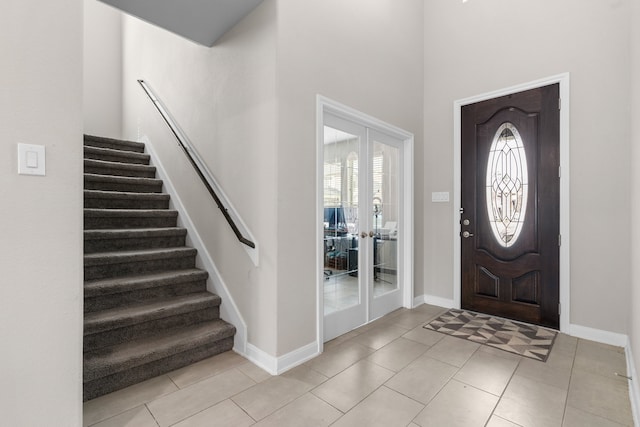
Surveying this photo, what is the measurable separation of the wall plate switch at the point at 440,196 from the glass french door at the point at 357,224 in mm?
580

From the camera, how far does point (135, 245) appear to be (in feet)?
9.74

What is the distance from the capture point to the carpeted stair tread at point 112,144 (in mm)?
3988

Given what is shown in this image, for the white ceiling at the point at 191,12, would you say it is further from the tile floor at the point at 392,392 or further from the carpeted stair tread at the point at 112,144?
the tile floor at the point at 392,392

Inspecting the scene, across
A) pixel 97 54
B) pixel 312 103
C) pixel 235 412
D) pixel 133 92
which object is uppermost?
pixel 97 54

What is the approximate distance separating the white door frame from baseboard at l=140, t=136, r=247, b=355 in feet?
2.11

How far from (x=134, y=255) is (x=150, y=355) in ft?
3.12

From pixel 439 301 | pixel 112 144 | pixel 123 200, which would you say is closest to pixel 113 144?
pixel 112 144

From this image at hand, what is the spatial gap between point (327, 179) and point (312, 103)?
71cm

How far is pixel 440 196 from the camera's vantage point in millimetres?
3793

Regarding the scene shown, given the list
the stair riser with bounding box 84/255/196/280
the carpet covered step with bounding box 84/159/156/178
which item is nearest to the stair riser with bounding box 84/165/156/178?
the carpet covered step with bounding box 84/159/156/178

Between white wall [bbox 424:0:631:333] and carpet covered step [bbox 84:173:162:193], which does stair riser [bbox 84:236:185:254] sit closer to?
carpet covered step [bbox 84:173:162:193]

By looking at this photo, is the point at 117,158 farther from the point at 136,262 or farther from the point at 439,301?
the point at 439,301

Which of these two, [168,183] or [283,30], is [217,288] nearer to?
[168,183]

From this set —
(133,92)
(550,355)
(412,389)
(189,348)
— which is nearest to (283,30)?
(189,348)
